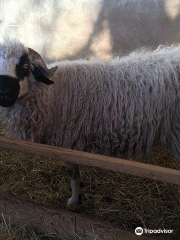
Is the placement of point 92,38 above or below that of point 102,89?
above

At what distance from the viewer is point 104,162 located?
1.31m

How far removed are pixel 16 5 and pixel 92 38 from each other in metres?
1.81

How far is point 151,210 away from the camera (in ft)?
7.25

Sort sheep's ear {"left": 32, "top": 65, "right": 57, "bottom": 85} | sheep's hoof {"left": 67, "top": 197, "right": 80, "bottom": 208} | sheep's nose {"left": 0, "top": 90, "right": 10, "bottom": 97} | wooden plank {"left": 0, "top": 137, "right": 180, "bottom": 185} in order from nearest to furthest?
wooden plank {"left": 0, "top": 137, "right": 180, "bottom": 185} < sheep's nose {"left": 0, "top": 90, "right": 10, "bottom": 97} < sheep's ear {"left": 32, "top": 65, "right": 57, "bottom": 85} < sheep's hoof {"left": 67, "top": 197, "right": 80, "bottom": 208}

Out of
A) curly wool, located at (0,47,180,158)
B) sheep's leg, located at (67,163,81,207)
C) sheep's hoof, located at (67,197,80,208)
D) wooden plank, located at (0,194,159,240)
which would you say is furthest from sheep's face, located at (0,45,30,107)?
sheep's hoof, located at (67,197,80,208)

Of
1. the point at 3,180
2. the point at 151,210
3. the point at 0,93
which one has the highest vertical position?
the point at 0,93

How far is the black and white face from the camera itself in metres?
1.78

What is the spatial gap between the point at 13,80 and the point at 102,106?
0.64m

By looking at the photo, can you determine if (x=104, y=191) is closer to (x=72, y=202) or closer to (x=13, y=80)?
(x=72, y=202)

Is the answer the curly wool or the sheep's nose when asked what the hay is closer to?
the curly wool

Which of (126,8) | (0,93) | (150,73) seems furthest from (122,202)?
(126,8)

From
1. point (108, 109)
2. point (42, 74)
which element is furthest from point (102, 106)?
point (42, 74)

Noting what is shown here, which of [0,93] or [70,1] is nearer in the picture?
[0,93]

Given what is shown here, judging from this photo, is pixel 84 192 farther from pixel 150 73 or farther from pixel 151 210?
pixel 150 73
